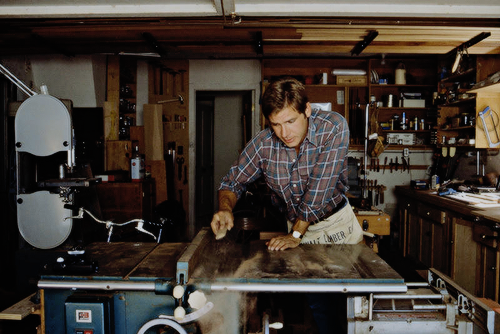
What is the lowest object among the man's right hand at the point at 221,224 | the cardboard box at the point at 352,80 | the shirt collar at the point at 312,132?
the man's right hand at the point at 221,224

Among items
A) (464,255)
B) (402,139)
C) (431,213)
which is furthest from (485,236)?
(402,139)

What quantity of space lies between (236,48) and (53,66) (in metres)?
2.41

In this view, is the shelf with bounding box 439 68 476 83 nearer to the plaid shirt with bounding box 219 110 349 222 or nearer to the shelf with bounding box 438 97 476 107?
the shelf with bounding box 438 97 476 107

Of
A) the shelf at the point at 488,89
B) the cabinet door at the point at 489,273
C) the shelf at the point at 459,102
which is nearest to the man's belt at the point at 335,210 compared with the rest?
the cabinet door at the point at 489,273

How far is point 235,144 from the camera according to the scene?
690cm

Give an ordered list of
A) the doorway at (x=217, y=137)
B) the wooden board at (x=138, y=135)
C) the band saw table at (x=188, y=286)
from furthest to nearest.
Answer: the doorway at (x=217, y=137)
the wooden board at (x=138, y=135)
the band saw table at (x=188, y=286)

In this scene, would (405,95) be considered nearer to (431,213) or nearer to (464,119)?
(464,119)

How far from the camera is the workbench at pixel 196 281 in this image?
4.11 feet

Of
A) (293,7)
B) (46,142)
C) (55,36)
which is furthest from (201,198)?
(293,7)

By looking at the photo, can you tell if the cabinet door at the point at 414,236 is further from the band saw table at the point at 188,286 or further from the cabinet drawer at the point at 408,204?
the band saw table at the point at 188,286

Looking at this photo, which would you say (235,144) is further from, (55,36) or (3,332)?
(3,332)

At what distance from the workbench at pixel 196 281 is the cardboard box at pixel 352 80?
13.5 ft

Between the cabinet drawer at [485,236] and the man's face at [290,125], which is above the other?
the man's face at [290,125]

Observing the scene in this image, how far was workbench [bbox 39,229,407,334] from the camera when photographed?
49.3 inches
